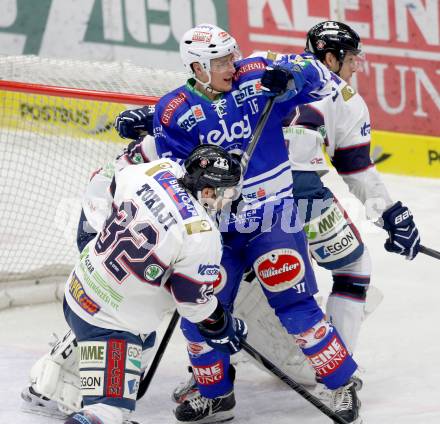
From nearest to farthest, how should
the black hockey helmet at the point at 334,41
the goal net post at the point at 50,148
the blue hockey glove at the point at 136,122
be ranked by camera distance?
the black hockey helmet at the point at 334,41 → the blue hockey glove at the point at 136,122 → the goal net post at the point at 50,148

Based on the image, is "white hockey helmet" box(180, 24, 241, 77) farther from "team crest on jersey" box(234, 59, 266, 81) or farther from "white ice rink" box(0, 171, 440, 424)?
"white ice rink" box(0, 171, 440, 424)

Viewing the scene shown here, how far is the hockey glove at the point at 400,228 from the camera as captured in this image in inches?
198

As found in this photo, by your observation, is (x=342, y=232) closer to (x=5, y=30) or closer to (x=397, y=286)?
(x=397, y=286)

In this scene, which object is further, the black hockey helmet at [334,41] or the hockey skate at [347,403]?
the black hockey helmet at [334,41]

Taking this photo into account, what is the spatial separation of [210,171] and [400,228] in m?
1.14

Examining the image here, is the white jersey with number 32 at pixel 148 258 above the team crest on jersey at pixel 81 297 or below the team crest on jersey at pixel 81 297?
above

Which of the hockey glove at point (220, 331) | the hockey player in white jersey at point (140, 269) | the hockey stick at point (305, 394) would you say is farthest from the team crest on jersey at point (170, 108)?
the hockey stick at point (305, 394)

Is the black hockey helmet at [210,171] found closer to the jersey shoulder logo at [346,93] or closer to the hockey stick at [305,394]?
the hockey stick at [305,394]

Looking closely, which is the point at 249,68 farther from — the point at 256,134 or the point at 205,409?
the point at 205,409

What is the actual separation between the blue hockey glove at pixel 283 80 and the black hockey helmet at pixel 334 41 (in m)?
0.39

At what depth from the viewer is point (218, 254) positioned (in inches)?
165

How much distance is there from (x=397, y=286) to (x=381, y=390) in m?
1.34

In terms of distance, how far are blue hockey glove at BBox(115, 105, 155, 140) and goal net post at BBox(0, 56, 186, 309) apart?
0.69 m

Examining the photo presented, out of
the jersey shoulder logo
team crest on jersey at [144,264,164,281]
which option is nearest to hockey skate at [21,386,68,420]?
team crest on jersey at [144,264,164,281]
